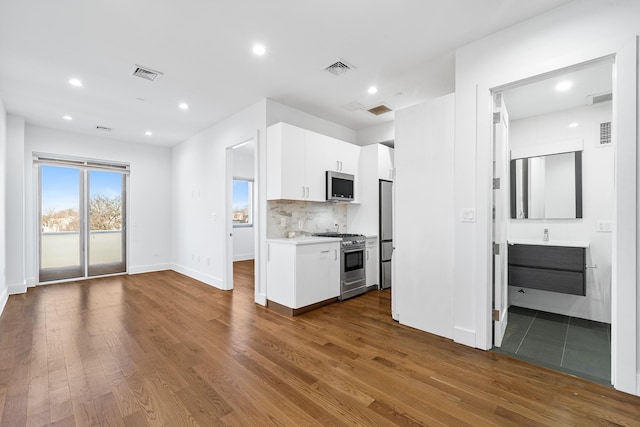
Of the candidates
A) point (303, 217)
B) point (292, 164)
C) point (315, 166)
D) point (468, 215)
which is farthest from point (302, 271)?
point (468, 215)

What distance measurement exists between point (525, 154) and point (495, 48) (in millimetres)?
2073

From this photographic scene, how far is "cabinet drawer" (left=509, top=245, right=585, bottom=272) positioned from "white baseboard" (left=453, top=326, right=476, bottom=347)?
1.54m

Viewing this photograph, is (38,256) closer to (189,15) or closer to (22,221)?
(22,221)

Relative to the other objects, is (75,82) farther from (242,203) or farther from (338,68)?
(242,203)

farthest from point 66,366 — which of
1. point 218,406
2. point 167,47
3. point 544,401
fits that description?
point 544,401

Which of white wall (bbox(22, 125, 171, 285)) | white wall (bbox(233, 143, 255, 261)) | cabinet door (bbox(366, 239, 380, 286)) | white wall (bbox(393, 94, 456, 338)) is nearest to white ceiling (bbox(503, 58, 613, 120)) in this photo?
white wall (bbox(393, 94, 456, 338))

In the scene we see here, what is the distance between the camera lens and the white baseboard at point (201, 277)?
497cm

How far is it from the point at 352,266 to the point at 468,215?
2063 mm

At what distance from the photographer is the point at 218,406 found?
1913 millimetres

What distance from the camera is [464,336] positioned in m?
2.75

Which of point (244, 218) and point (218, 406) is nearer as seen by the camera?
point (218, 406)

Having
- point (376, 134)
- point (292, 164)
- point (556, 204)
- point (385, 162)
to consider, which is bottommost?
point (556, 204)

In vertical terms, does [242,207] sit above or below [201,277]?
above

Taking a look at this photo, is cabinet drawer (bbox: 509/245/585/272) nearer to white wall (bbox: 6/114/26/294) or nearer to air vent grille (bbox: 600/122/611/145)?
air vent grille (bbox: 600/122/611/145)
